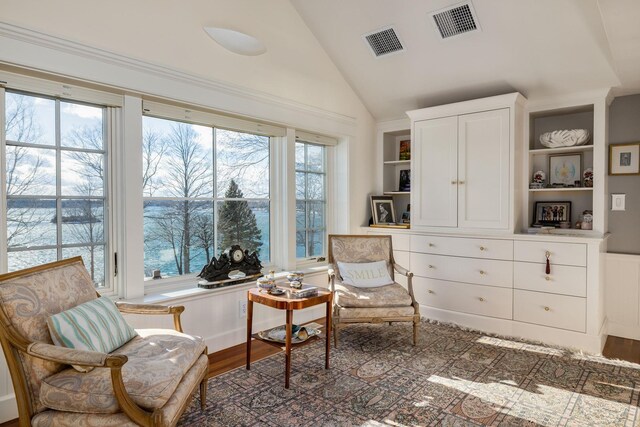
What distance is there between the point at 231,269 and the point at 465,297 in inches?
87.6

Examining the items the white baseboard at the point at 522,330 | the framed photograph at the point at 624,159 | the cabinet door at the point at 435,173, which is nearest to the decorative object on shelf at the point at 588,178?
the framed photograph at the point at 624,159

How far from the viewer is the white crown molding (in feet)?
6.87

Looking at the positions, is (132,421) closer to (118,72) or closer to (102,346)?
(102,346)

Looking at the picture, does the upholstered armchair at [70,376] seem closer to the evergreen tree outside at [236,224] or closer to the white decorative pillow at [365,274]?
the evergreen tree outside at [236,224]

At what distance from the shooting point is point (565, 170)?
370cm

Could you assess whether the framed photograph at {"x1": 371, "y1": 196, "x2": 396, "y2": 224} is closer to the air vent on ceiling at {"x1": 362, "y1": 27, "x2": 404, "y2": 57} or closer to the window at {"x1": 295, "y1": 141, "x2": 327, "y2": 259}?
the window at {"x1": 295, "y1": 141, "x2": 327, "y2": 259}

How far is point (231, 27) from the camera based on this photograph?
124 inches

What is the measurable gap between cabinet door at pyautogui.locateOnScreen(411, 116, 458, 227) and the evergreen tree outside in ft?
5.56

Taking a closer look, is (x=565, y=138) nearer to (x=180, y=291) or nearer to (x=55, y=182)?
(x=180, y=291)

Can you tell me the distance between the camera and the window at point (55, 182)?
7.38 ft

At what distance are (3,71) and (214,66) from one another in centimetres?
133

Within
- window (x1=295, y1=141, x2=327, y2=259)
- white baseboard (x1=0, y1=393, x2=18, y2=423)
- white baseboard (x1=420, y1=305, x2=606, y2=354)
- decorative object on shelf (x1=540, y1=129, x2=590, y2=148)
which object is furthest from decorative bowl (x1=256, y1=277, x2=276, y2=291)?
decorative object on shelf (x1=540, y1=129, x2=590, y2=148)

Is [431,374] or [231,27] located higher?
[231,27]

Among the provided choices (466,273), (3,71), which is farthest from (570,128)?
(3,71)
